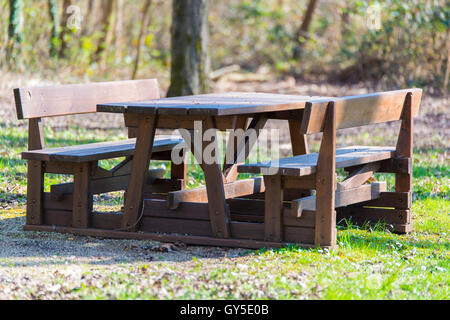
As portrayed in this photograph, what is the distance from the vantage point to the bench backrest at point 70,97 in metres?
5.59

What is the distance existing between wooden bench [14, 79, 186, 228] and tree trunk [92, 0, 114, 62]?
483 inches

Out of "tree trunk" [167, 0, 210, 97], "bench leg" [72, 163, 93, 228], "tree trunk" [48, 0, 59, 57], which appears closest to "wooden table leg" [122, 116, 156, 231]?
"bench leg" [72, 163, 93, 228]

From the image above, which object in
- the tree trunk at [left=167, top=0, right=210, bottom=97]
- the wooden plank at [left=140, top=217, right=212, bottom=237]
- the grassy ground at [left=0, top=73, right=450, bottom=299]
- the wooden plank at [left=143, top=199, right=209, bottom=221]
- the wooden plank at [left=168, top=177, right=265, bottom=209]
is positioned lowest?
the grassy ground at [left=0, top=73, right=450, bottom=299]

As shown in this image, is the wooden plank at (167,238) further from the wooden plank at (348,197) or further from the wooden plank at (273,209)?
the wooden plank at (348,197)

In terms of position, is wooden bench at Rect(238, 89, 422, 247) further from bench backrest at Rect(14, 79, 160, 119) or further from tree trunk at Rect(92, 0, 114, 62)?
tree trunk at Rect(92, 0, 114, 62)

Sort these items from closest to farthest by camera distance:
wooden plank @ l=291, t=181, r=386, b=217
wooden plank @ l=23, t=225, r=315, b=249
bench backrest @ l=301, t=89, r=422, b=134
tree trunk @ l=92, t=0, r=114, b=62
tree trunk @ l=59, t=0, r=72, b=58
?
1. bench backrest @ l=301, t=89, r=422, b=134
2. wooden plank @ l=291, t=181, r=386, b=217
3. wooden plank @ l=23, t=225, r=315, b=249
4. tree trunk @ l=59, t=0, r=72, b=58
5. tree trunk @ l=92, t=0, r=114, b=62

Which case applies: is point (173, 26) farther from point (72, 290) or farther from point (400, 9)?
point (72, 290)

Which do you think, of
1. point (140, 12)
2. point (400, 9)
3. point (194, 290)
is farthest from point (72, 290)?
point (140, 12)

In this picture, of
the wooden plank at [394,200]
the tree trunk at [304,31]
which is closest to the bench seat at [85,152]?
the wooden plank at [394,200]

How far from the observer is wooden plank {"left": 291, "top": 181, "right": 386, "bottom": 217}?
5109mm

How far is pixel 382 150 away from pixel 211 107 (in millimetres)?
1777

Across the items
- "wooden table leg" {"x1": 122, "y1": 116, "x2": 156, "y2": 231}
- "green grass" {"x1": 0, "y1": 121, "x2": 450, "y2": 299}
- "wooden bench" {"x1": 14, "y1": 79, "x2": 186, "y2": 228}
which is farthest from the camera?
"wooden bench" {"x1": 14, "y1": 79, "x2": 186, "y2": 228}

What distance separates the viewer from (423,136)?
442 inches

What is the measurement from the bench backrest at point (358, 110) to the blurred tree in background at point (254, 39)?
5934mm
